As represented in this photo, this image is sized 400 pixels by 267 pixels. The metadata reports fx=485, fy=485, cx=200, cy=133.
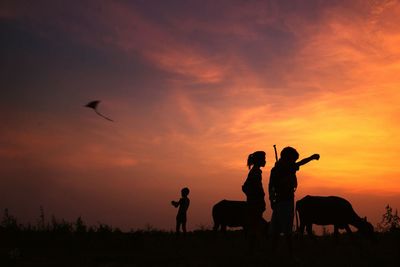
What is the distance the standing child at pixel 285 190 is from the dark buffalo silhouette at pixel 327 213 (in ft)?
27.8

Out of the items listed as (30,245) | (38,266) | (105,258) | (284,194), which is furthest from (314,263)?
(30,245)

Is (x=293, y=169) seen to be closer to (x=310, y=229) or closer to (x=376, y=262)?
(x=376, y=262)

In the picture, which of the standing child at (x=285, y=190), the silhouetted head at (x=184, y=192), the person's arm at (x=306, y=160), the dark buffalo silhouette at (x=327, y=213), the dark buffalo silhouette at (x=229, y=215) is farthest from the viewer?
the dark buffalo silhouette at (x=229, y=215)

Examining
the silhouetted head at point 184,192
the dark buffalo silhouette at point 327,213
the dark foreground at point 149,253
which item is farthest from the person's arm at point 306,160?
the silhouetted head at point 184,192

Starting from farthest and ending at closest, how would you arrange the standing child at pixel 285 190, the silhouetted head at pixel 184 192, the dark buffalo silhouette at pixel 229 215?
the dark buffalo silhouette at pixel 229 215
the silhouetted head at pixel 184 192
the standing child at pixel 285 190

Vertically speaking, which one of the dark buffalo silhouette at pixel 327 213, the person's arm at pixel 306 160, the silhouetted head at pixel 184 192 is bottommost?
the dark buffalo silhouette at pixel 327 213

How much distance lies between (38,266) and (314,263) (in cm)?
600

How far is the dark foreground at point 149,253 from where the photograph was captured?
35.0 feet

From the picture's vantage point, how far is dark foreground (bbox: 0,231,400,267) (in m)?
10.7

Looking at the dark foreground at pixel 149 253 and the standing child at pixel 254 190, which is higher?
the standing child at pixel 254 190

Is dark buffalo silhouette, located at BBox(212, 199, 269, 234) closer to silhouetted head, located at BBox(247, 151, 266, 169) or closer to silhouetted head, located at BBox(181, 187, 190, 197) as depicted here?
silhouetted head, located at BBox(181, 187, 190, 197)

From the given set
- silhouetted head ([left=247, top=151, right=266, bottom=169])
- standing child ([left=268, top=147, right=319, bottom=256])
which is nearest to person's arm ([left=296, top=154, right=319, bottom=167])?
standing child ([left=268, top=147, right=319, bottom=256])

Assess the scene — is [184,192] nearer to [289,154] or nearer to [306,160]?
[289,154]

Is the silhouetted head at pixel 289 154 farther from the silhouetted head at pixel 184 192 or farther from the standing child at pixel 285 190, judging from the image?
the silhouetted head at pixel 184 192
